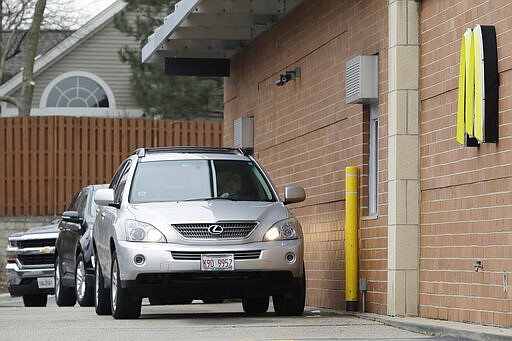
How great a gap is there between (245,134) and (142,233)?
8086 mm

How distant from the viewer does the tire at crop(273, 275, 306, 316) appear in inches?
596

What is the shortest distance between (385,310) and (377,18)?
10.2 feet

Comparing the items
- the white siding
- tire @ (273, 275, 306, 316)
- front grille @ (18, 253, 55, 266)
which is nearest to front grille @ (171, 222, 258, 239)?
tire @ (273, 275, 306, 316)

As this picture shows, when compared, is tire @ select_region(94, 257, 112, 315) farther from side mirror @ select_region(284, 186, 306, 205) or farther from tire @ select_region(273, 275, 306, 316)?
side mirror @ select_region(284, 186, 306, 205)

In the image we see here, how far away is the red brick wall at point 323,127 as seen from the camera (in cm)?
1573

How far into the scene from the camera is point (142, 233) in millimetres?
14766

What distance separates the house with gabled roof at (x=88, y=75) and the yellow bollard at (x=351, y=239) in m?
30.9

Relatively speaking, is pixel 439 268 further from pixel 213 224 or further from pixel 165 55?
pixel 165 55

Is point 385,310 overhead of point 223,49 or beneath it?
beneath

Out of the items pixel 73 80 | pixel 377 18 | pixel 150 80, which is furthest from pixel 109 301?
pixel 73 80

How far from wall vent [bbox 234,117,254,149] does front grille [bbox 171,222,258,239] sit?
7.89 meters

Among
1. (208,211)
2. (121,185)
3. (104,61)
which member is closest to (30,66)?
(104,61)

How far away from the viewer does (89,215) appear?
66.8 ft

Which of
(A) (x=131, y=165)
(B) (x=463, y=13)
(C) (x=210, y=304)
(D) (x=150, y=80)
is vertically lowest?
(C) (x=210, y=304)
